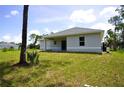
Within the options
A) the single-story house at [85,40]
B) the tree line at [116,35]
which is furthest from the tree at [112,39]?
the single-story house at [85,40]

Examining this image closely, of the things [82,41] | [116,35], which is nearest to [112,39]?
[116,35]

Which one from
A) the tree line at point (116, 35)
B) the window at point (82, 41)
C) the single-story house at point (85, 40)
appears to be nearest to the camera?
the single-story house at point (85, 40)

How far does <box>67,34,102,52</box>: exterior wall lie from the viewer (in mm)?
18672

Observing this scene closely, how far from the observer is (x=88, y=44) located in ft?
63.0

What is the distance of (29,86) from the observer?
6246 mm

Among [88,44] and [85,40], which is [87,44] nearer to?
[88,44]

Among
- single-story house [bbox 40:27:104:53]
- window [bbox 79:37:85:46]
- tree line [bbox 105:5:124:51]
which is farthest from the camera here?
tree line [bbox 105:5:124:51]

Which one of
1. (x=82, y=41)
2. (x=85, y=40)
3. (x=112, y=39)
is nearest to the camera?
(x=85, y=40)

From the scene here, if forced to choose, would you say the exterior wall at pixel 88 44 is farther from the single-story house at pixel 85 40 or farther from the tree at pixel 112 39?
the tree at pixel 112 39

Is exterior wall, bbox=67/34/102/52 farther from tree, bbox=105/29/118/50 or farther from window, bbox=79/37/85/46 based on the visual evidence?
tree, bbox=105/29/118/50

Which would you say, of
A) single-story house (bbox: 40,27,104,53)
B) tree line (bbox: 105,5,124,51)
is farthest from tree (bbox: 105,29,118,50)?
single-story house (bbox: 40,27,104,53)

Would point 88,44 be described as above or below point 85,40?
below

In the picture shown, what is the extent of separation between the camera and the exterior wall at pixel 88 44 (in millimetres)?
18672
